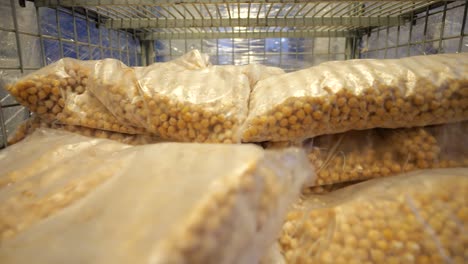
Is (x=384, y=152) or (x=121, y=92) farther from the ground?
(x=121, y=92)

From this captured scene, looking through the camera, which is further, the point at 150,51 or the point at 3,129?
the point at 150,51

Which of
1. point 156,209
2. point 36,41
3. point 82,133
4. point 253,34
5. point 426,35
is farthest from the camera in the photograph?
point 253,34

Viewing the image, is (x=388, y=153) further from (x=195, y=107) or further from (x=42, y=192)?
(x=42, y=192)

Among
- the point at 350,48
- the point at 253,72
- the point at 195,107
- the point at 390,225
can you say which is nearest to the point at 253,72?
the point at 253,72

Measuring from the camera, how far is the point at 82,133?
2.16 feet

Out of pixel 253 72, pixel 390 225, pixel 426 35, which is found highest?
pixel 426 35

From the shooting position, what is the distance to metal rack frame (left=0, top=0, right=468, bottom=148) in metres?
0.74

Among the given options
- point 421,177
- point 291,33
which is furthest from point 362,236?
point 291,33

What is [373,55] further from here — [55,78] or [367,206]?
[55,78]

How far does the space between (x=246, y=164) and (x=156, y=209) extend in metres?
0.11

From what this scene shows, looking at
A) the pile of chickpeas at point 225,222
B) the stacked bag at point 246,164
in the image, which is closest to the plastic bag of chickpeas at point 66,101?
the stacked bag at point 246,164

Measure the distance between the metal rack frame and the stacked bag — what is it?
0.19 metres

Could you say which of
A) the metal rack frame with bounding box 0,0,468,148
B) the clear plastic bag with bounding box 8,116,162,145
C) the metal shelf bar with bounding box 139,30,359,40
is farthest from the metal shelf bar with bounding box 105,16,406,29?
the clear plastic bag with bounding box 8,116,162,145

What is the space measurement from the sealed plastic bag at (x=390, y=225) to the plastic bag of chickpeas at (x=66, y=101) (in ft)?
1.36
